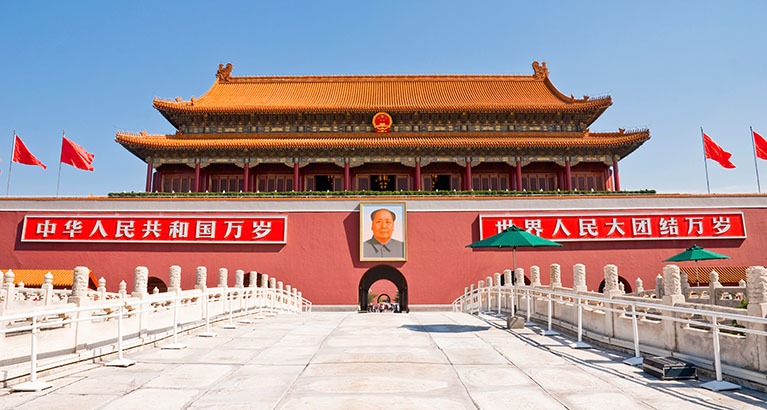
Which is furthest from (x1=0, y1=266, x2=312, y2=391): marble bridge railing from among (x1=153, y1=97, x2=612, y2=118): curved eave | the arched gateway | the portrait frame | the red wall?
the arched gateway

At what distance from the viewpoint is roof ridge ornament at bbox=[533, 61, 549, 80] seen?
33.5m

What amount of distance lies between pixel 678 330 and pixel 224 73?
3171 cm

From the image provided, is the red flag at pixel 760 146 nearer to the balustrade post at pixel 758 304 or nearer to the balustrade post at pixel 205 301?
the balustrade post at pixel 758 304

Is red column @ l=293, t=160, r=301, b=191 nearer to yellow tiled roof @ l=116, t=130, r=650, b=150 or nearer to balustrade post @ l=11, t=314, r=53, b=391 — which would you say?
yellow tiled roof @ l=116, t=130, r=650, b=150

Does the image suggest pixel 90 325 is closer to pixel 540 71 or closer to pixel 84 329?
pixel 84 329

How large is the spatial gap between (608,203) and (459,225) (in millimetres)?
6918

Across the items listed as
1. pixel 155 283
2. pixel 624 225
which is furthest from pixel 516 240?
pixel 155 283

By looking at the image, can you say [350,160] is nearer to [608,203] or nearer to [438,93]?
[438,93]

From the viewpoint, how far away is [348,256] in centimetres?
2338

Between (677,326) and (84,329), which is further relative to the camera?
(84,329)

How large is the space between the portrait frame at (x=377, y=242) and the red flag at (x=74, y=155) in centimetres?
1426

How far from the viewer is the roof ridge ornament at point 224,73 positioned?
110 ft

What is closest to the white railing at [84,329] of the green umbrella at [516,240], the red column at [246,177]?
the green umbrella at [516,240]

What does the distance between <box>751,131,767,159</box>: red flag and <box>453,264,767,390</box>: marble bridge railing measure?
18.8 metres
